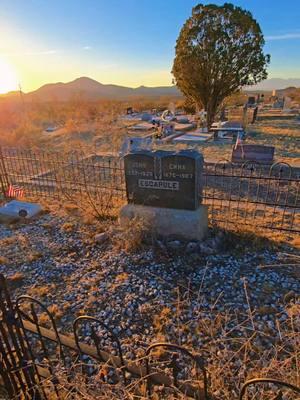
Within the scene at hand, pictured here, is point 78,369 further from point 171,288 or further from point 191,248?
point 191,248

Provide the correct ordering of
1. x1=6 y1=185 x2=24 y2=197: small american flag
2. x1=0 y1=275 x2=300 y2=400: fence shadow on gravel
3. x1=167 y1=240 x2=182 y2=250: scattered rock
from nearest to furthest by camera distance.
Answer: x1=0 y1=275 x2=300 y2=400: fence shadow on gravel
x1=167 y1=240 x2=182 y2=250: scattered rock
x1=6 y1=185 x2=24 y2=197: small american flag

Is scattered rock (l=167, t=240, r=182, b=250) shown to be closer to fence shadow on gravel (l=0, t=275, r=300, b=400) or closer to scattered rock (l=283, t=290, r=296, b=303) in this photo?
scattered rock (l=283, t=290, r=296, b=303)

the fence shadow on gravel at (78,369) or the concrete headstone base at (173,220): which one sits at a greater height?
the fence shadow on gravel at (78,369)

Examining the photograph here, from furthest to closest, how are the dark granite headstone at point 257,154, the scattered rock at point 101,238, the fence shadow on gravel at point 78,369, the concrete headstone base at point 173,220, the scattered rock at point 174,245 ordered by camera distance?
the dark granite headstone at point 257,154, the scattered rock at point 101,238, the concrete headstone base at point 173,220, the scattered rock at point 174,245, the fence shadow on gravel at point 78,369

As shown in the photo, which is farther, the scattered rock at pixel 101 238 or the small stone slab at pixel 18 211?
the small stone slab at pixel 18 211

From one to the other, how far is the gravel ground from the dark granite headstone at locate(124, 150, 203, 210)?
2.48 feet

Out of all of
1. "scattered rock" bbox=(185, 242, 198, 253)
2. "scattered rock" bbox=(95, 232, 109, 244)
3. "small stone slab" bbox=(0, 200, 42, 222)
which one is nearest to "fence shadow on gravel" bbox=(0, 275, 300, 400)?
"scattered rock" bbox=(185, 242, 198, 253)

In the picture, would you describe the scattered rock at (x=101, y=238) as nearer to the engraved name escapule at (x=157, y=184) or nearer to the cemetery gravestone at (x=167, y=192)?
the cemetery gravestone at (x=167, y=192)

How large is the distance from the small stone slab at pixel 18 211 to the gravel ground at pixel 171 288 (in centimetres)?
89

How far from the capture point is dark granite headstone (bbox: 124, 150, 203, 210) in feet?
15.4

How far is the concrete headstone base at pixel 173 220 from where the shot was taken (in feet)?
15.5

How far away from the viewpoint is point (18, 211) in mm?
6223

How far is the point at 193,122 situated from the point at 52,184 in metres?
13.6

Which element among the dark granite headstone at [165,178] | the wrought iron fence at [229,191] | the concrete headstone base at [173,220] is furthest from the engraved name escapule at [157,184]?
the wrought iron fence at [229,191]
